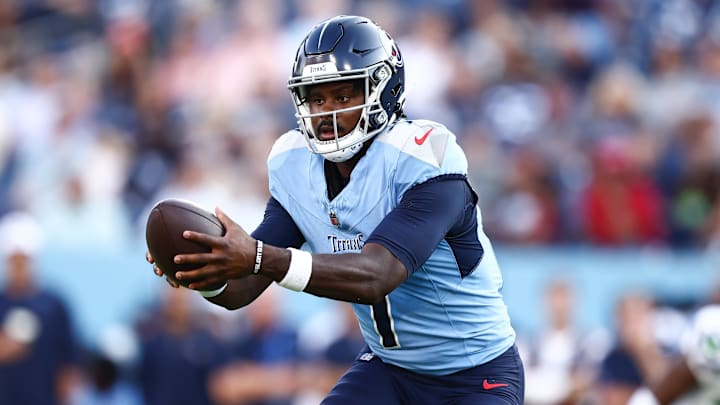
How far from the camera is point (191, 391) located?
26.2 ft

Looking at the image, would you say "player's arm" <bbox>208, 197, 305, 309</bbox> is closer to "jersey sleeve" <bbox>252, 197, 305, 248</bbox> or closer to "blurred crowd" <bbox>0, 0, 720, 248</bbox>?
"jersey sleeve" <bbox>252, 197, 305, 248</bbox>

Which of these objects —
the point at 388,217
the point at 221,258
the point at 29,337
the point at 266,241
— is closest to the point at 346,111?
the point at 388,217

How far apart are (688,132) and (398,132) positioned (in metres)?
5.57

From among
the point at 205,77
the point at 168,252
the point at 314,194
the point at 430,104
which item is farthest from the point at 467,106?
the point at 168,252

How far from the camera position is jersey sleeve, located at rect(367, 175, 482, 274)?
11.6ft

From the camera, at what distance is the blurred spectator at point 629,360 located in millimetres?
7230

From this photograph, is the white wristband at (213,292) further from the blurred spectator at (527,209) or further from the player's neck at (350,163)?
the blurred spectator at (527,209)

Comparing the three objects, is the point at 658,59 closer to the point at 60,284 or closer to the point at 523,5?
the point at 523,5

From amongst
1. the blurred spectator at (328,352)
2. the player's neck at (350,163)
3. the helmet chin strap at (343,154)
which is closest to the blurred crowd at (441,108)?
the blurred spectator at (328,352)

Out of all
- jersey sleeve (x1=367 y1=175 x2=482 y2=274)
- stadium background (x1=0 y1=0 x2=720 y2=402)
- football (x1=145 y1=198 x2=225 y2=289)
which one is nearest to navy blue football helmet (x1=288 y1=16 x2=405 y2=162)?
jersey sleeve (x1=367 y1=175 x2=482 y2=274)

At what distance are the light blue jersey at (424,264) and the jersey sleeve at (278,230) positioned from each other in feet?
0.09

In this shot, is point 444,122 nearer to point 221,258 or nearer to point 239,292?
point 239,292

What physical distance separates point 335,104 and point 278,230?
48cm

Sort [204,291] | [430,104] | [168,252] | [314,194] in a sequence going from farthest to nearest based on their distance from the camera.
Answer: [430,104] → [314,194] → [204,291] → [168,252]
